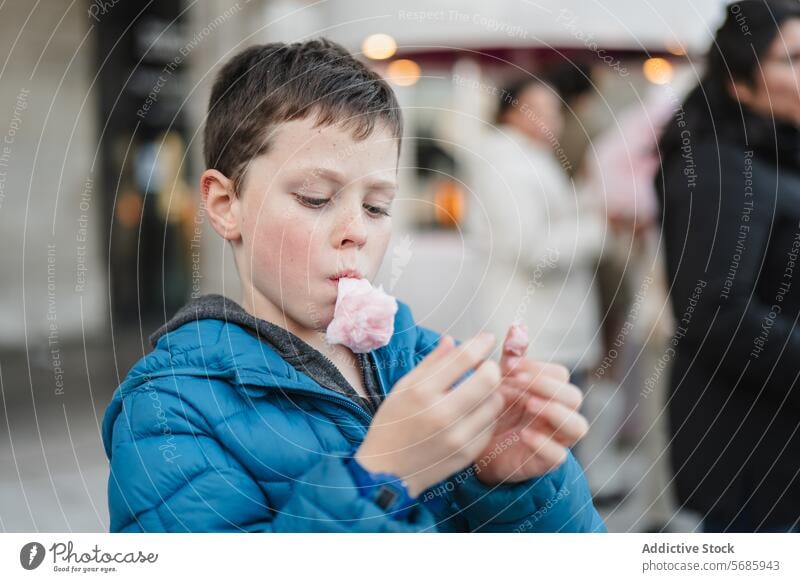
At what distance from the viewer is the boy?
86 cm

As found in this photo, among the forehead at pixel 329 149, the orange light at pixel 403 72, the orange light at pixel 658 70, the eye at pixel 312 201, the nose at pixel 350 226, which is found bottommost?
the nose at pixel 350 226

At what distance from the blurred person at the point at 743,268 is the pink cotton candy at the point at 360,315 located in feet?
2.83

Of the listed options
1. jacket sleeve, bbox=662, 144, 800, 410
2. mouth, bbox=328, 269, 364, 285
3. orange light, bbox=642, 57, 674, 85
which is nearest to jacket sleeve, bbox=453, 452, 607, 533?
mouth, bbox=328, 269, 364, 285

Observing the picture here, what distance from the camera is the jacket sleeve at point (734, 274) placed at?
157 centimetres

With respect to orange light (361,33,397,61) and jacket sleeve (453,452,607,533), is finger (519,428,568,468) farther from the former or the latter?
orange light (361,33,397,61)

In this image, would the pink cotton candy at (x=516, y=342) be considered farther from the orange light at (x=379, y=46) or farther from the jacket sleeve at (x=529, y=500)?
the orange light at (x=379, y=46)

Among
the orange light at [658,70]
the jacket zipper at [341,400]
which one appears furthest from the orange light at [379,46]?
the orange light at [658,70]

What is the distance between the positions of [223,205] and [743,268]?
960 mm

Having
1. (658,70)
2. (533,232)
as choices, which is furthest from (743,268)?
(658,70)

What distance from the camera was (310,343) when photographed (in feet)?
3.17

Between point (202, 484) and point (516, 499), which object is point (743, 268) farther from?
point (202, 484)

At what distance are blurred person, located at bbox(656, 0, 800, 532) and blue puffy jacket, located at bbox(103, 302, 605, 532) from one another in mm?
768

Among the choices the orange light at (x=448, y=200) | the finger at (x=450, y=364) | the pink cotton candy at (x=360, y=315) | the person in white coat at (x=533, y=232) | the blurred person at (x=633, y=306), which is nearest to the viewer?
the finger at (x=450, y=364)
